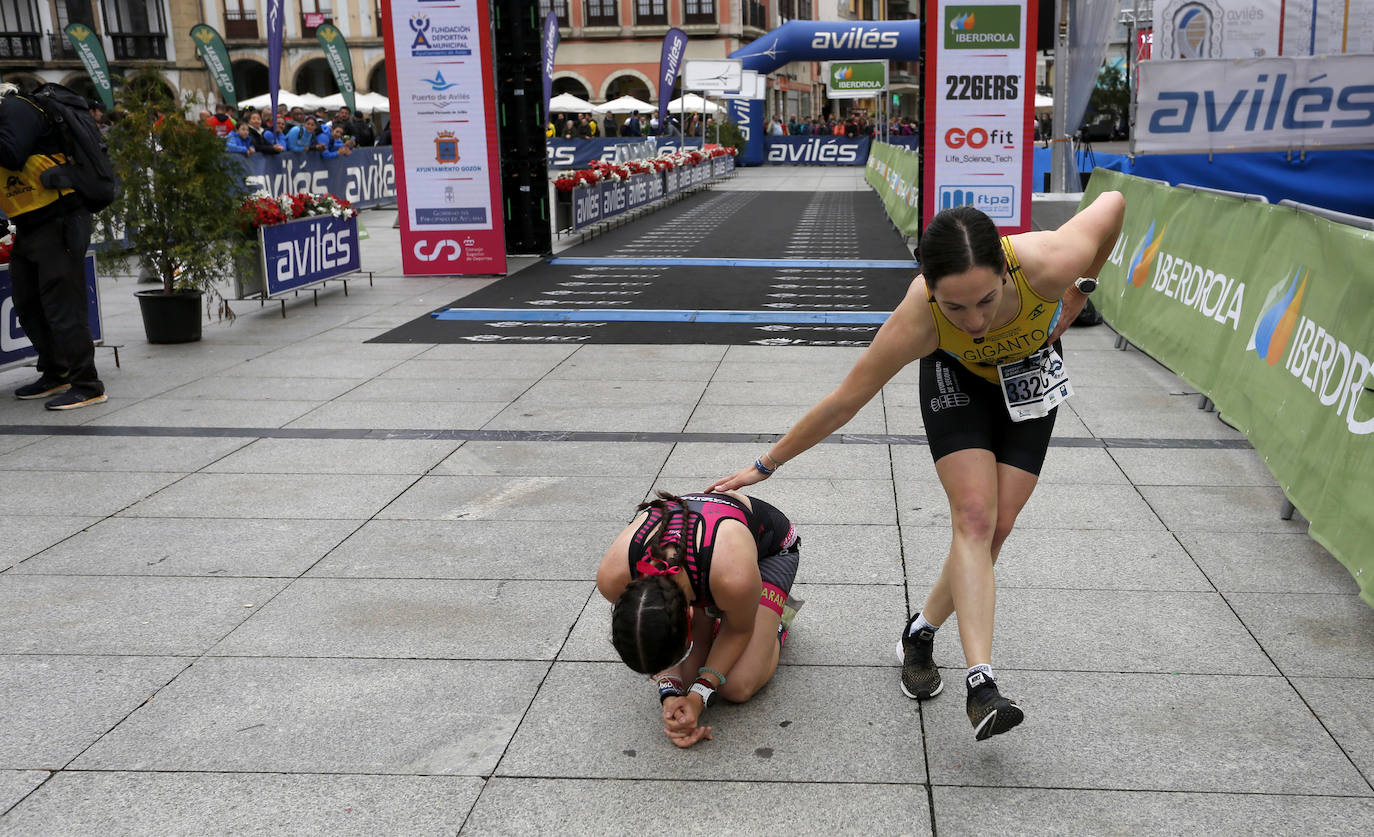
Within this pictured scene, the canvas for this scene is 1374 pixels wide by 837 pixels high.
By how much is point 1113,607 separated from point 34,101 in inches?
280

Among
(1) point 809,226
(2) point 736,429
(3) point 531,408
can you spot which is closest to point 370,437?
(3) point 531,408

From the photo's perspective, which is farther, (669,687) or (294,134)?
(294,134)

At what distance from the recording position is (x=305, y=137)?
21391 millimetres

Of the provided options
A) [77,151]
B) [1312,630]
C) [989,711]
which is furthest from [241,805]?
[77,151]

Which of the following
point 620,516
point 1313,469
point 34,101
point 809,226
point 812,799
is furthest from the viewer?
point 809,226

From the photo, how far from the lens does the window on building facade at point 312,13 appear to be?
59969 millimetres

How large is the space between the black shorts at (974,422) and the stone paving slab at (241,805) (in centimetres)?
166

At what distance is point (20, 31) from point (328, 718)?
66.1 m

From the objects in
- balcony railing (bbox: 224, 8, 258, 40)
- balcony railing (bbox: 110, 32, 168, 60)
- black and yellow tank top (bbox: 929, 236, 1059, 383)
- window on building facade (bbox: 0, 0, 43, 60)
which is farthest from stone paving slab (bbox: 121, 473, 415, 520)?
window on building facade (bbox: 0, 0, 43, 60)

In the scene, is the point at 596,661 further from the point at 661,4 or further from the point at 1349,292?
the point at 661,4

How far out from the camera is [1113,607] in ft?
14.5

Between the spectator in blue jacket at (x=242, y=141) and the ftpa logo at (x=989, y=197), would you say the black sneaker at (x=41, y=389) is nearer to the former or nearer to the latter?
the ftpa logo at (x=989, y=197)

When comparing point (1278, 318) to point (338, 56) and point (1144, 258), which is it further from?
point (338, 56)

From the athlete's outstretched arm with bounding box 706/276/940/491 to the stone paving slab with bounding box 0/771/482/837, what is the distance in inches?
48.8
